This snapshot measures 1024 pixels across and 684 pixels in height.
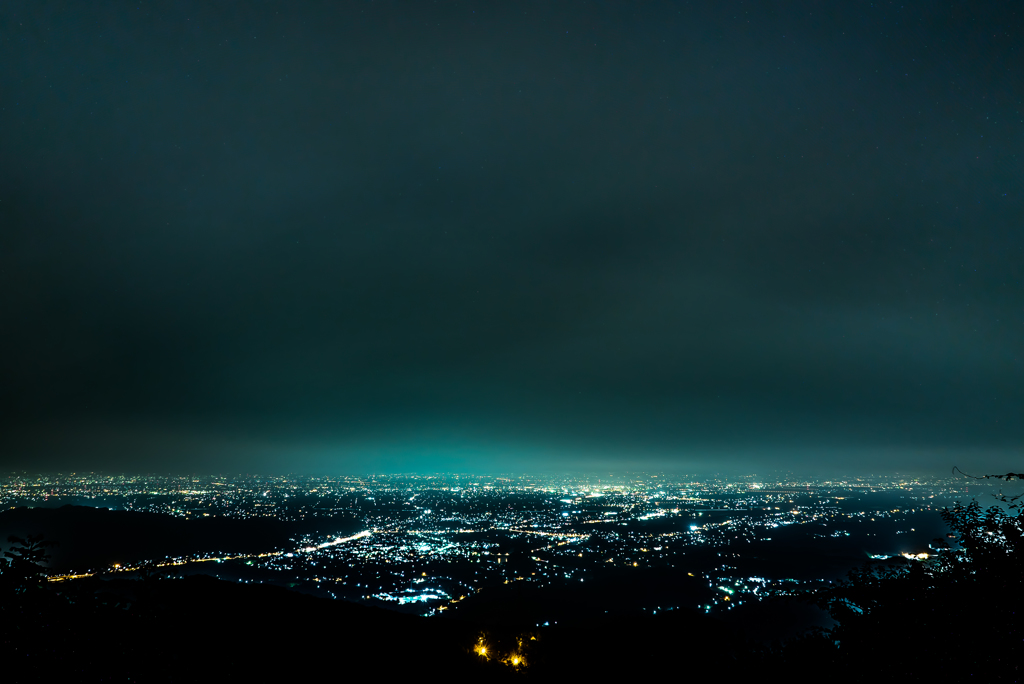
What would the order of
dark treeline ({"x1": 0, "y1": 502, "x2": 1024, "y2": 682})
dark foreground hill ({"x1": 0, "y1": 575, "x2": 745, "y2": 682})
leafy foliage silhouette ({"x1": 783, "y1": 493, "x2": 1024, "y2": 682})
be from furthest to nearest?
leafy foliage silhouette ({"x1": 783, "y1": 493, "x2": 1024, "y2": 682})
dark treeline ({"x1": 0, "y1": 502, "x2": 1024, "y2": 682})
dark foreground hill ({"x1": 0, "y1": 575, "x2": 745, "y2": 682})

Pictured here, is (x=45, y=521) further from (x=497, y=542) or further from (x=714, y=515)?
(x=714, y=515)

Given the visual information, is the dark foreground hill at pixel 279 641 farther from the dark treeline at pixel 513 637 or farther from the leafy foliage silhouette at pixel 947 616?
the leafy foliage silhouette at pixel 947 616

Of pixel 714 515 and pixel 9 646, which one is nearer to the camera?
pixel 9 646

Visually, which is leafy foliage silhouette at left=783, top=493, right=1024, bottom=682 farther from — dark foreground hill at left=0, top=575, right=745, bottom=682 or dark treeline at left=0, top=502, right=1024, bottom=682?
dark foreground hill at left=0, top=575, right=745, bottom=682

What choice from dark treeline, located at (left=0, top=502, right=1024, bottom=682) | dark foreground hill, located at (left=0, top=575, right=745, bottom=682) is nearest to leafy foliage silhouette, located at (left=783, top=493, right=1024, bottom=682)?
dark treeline, located at (left=0, top=502, right=1024, bottom=682)

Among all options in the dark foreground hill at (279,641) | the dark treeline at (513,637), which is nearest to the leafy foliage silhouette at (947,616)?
the dark treeline at (513,637)

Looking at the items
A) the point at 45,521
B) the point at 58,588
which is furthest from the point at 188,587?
the point at 45,521

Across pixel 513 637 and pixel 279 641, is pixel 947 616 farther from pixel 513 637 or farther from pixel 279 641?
pixel 279 641

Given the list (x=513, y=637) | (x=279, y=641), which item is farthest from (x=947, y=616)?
(x=279, y=641)
